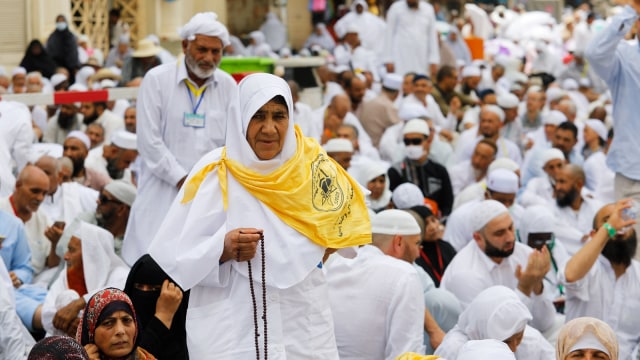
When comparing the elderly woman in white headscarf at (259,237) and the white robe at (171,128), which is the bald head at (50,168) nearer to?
the white robe at (171,128)

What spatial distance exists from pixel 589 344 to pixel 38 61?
13144mm

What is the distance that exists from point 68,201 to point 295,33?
19.7m

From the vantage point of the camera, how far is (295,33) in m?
28.1

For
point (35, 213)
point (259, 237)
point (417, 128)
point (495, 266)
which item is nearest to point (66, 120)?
point (417, 128)

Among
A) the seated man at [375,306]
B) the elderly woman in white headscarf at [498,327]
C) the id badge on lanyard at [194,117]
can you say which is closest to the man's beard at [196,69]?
the id badge on lanyard at [194,117]

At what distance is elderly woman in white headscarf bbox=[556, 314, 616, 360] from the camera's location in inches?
197

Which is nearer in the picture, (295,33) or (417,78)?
(417,78)

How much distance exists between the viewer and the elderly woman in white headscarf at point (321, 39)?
85.6 feet

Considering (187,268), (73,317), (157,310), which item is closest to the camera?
(187,268)

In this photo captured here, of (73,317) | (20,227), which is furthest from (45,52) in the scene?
(73,317)

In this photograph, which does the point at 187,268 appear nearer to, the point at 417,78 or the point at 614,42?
the point at 614,42

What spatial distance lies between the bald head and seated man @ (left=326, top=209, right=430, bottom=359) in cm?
347

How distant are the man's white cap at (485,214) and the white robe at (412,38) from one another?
32.2 feet

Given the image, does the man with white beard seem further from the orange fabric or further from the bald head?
the bald head
